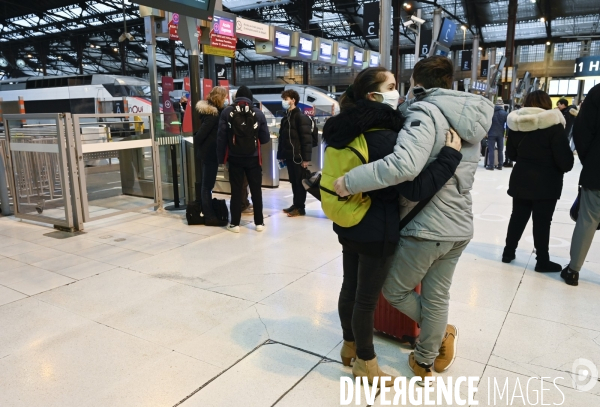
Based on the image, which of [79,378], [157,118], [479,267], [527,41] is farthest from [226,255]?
[527,41]

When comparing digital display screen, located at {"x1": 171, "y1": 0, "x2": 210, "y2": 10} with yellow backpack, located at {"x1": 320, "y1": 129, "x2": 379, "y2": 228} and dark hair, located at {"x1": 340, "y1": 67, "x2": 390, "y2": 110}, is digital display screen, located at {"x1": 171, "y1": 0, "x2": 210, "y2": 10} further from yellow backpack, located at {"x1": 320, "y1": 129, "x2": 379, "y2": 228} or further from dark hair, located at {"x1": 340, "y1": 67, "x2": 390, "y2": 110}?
yellow backpack, located at {"x1": 320, "y1": 129, "x2": 379, "y2": 228}

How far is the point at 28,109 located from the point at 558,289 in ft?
84.9

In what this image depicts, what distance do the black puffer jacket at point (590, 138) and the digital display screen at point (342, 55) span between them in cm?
1245

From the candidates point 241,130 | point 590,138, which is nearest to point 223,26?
point 241,130

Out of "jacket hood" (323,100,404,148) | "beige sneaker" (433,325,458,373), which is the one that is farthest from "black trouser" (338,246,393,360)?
"jacket hood" (323,100,404,148)

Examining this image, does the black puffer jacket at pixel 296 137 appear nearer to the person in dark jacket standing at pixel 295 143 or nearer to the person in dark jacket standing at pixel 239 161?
the person in dark jacket standing at pixel 295 143

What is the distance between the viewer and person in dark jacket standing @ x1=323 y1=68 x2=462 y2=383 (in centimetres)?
177

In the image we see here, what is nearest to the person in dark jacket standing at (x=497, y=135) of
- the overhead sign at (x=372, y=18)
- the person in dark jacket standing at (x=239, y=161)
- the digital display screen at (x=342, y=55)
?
the overhead sign at (x=372, y=18)

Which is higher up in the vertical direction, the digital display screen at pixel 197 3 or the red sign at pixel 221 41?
the red sign at pixel 221 41

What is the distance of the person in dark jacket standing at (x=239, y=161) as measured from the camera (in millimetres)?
4699

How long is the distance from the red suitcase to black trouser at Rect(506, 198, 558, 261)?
5.98ft

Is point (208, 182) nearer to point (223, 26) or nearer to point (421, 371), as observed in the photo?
point (421, 371)

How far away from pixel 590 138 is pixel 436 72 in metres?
1.98

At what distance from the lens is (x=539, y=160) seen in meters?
3.54
